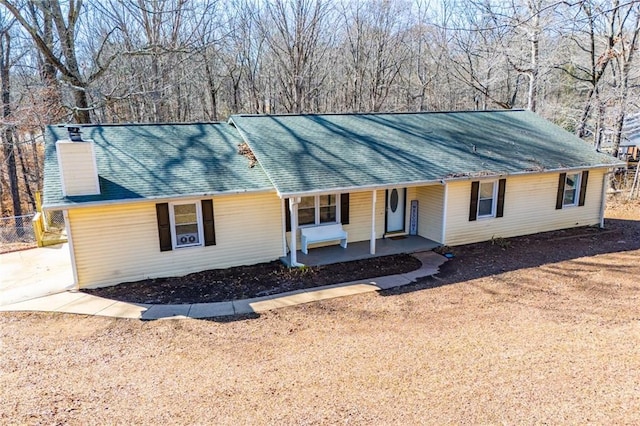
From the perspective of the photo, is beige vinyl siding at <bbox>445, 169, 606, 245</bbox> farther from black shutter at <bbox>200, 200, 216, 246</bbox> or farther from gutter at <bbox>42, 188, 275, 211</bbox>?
black shutter at <bbox>200, 200, 216, 246</bbox>

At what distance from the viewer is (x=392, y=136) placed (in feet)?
43.9

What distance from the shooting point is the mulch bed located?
29.1 feet

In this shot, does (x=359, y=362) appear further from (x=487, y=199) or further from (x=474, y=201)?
(x=487, y=199)

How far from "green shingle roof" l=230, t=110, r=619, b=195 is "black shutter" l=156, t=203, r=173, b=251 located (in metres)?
2.61

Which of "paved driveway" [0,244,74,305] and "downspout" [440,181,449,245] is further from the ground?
"downspout" [440,181,449,245]

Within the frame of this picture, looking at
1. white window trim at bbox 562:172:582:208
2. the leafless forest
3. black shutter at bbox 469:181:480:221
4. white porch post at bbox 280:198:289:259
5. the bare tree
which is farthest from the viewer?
the bare tree

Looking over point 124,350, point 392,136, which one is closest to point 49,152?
point 124,350

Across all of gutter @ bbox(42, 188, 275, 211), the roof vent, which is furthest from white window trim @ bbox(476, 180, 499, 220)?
the roof vent

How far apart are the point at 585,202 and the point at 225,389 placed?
13.7m

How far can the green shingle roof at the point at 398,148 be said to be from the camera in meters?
10.8

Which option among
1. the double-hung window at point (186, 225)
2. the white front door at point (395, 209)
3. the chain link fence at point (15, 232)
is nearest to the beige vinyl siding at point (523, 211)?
the white front door at point (395, 209)

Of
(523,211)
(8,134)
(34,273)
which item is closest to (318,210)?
(523,211)

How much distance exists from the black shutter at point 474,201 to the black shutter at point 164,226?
8403mm

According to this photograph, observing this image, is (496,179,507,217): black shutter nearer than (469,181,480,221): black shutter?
No
